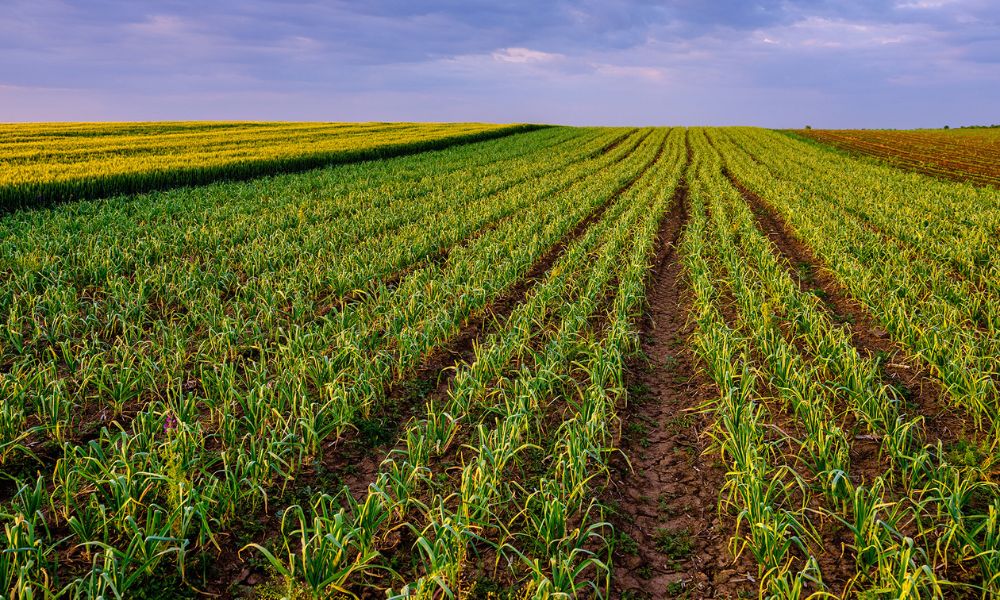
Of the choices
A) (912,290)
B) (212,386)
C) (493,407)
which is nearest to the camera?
(493,407)

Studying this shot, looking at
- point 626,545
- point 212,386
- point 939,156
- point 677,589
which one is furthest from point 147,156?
point 939,156

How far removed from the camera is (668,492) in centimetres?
437

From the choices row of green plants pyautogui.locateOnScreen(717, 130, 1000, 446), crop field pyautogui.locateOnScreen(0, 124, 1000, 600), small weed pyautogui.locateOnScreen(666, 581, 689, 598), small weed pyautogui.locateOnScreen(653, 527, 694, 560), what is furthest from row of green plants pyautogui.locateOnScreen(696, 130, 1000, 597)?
small weed pyautogui.locateOnScreen(666, 581, 689, 598)

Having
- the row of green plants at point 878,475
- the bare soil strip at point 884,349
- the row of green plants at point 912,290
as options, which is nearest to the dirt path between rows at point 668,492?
the row of green plants at point 878,475

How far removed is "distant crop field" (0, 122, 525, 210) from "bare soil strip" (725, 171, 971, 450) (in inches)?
739

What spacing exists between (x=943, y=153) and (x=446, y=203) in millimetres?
36173

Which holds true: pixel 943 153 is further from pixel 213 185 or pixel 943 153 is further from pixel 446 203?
pixel 213 185

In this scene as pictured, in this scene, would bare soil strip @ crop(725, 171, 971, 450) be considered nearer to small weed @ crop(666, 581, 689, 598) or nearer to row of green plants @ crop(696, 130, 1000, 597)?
row of green plants @ crop(696, 130, 1000, 597)

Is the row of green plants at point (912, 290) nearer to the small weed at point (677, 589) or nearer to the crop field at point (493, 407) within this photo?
the crop field at point (493, 407)

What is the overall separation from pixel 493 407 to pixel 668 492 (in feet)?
5.07

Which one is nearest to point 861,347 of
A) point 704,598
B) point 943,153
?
point 704,598

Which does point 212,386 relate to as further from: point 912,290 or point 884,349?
point 912,290

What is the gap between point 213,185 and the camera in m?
19.3

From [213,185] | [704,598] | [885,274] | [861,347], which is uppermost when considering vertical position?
[213,185]
